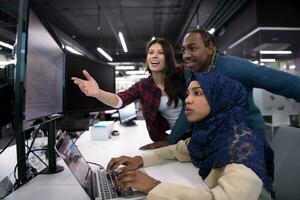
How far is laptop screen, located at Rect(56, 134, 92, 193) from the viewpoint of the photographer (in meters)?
0.89

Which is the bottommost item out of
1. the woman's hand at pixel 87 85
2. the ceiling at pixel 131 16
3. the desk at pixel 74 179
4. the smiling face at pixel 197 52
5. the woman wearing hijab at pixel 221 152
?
the desk at pixel 74 179

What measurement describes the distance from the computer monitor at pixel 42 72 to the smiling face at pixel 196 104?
0.56 m

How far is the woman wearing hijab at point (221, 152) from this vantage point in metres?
0.71

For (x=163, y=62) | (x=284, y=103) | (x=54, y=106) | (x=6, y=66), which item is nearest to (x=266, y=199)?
(x=54, y=106)

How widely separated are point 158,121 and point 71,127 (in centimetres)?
89

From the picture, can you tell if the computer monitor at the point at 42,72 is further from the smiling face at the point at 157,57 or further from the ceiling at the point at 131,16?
the ceiling at the point at 131,16

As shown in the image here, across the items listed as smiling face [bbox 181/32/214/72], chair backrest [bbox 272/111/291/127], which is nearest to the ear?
smiling face [bbox 181/32/214/72]

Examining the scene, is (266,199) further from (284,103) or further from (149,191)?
(284,103)

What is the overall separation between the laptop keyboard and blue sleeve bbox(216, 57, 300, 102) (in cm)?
80

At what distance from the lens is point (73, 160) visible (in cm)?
97

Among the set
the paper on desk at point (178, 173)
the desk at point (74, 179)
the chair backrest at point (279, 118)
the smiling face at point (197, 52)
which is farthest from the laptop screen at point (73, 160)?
the chair backrest at point (279, 118)

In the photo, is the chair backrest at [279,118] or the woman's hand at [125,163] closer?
the woman's hand at [125,163]

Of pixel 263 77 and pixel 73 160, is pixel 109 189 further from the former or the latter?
pixel 263 77

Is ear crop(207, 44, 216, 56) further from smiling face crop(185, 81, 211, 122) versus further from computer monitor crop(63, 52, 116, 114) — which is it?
computer monitor crop(63, 52, 116, 114)
